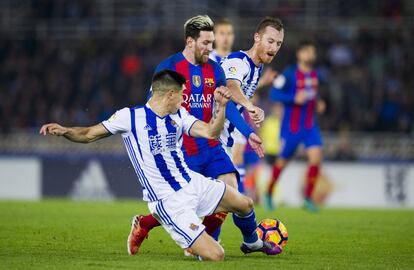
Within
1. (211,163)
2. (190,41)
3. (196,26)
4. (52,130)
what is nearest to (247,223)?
(211,163)

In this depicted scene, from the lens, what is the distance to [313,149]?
1578cm

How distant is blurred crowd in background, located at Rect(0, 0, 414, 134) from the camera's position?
22.6 metres

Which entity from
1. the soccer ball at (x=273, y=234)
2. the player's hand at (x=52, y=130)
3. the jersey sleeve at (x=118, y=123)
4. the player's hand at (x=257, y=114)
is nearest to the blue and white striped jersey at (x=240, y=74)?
the player's hand at (x=257, y=114)

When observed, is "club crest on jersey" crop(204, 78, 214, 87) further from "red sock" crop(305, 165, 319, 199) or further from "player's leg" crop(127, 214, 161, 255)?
"red sock" crop(305, 165, 319, 199)

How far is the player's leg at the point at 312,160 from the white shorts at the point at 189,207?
24.8ft

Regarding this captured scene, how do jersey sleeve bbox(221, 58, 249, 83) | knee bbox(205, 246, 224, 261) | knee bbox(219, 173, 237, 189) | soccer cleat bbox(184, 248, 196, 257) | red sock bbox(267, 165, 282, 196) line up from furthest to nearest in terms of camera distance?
red sock bbox(267, 165, 282, 196) → jersey sleeve bbox(221, 58, 249, 83) → knee bbox(219, 173, 237, 189) → soccer cleat bbox(184, 248, 196, 257) → knee bbox(205, 246, 224, 261)

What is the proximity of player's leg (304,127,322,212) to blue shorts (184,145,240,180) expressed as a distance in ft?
22.8

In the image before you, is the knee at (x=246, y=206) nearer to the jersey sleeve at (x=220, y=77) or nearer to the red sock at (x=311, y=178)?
the jersey sleeve at (x=220, y=77)

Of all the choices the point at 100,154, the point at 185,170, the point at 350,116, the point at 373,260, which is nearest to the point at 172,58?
the point at 185,170

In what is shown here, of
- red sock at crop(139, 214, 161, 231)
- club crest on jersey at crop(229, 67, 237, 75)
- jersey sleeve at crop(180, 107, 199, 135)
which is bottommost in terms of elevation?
red sock at crop(139, 214, 161, 231)

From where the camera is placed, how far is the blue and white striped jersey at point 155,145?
26.7 ft

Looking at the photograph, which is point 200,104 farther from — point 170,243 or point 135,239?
point 170,243

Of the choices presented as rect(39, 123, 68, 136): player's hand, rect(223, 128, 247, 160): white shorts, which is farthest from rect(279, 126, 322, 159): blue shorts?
rect(39, 123, 68, 136): player's hand

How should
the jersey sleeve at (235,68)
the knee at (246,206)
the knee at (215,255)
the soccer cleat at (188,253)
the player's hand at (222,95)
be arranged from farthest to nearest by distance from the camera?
the jersey sleeve at (235,68)
the knee at (246,206)
the soccer cleat at (188,253)
the knee at (215,255)
the player's hand at (222,95)
